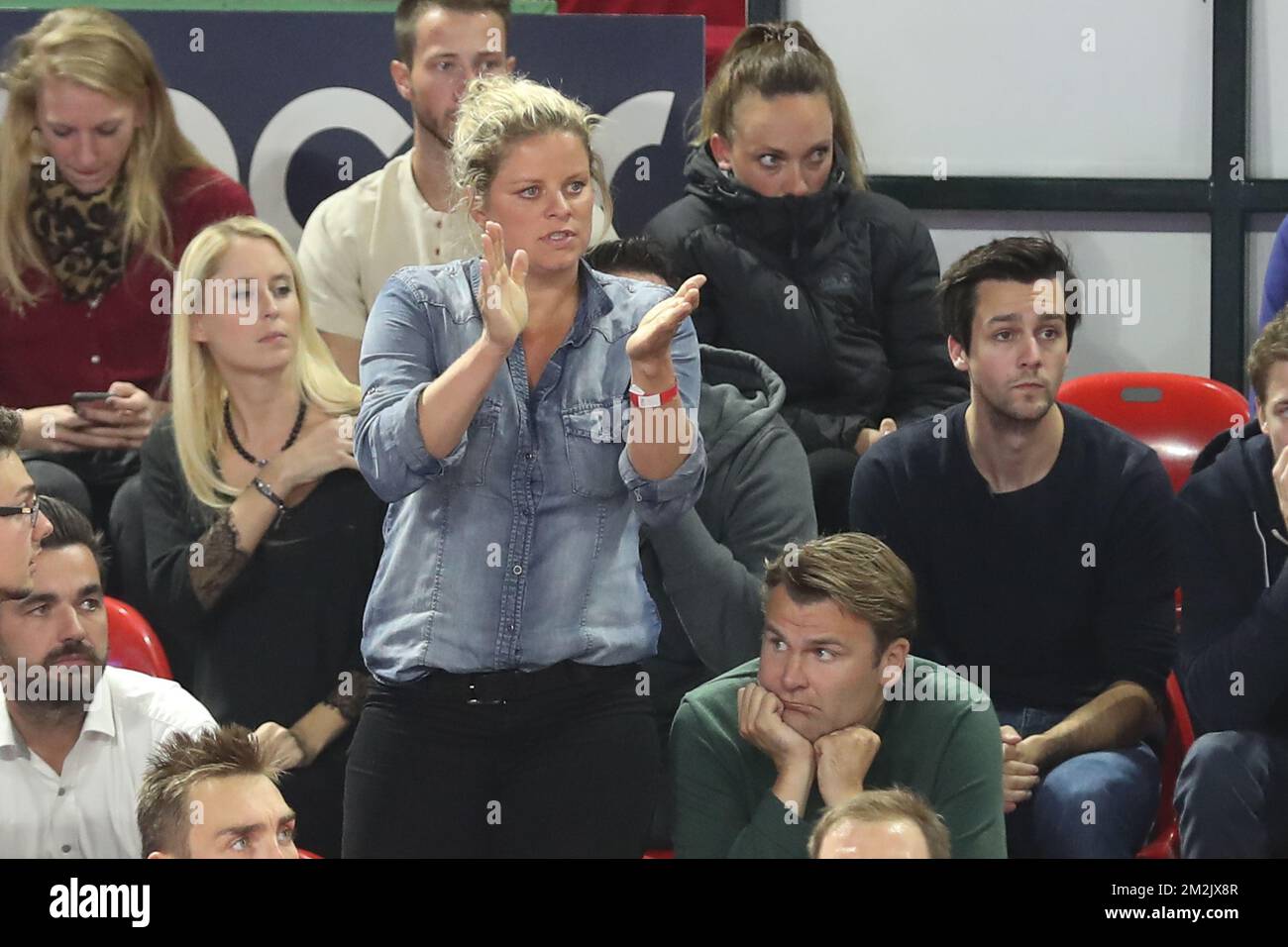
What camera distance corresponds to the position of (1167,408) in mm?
3676

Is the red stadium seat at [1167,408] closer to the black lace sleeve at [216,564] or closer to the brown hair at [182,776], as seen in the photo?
the black lace sleeve at [216,564]

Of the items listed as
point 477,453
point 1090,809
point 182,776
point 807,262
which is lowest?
point 1090,809

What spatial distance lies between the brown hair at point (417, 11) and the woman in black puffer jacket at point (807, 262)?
17.1 inches

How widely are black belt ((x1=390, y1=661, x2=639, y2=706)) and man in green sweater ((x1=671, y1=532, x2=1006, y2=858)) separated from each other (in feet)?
1.03

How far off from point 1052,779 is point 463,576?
1005 millimetres

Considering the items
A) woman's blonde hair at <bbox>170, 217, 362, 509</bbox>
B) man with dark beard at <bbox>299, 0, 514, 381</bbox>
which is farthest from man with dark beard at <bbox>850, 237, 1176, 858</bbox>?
man with dark beard at <bbox>299, 0, 514, 381</bbox>

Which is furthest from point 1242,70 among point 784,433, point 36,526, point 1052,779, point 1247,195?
point 36,526

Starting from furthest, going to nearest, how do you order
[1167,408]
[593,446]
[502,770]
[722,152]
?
[1167,408] < [722,152] < [593,446] < [502,770]

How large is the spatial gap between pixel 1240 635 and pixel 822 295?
1.08 metres

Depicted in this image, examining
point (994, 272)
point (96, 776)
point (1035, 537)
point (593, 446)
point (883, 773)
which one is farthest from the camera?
point (994, 272)

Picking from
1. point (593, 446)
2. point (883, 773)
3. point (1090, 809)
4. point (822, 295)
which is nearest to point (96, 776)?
point (593, 446)

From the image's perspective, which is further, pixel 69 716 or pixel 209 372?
pixel 209 372

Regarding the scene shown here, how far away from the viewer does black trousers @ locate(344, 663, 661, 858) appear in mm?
2342

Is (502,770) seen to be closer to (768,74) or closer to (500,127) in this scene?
(500,127)
